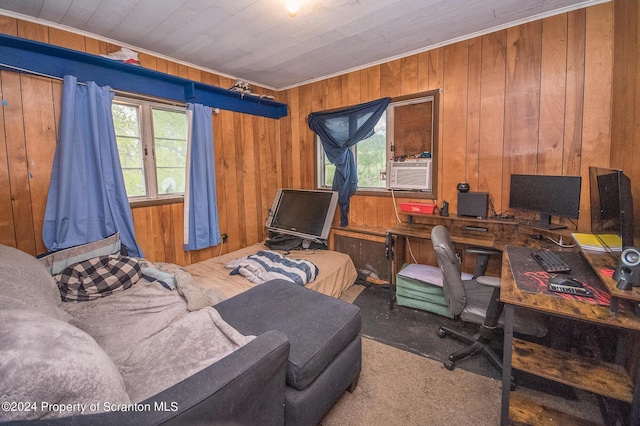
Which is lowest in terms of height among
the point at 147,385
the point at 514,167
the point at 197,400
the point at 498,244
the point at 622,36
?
the point at 147,385

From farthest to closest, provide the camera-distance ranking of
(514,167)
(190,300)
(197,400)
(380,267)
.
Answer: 1. (380,267)
2. (514,167)
3. (190,300)
4. (197,400)

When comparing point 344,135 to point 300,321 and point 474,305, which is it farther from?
point 300,321

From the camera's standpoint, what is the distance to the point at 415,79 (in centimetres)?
291

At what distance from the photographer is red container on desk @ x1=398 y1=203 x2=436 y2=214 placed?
2.80 metres

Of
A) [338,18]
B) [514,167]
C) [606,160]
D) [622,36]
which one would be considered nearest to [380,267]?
[514,167]

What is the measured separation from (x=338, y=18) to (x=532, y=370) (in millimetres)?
2519

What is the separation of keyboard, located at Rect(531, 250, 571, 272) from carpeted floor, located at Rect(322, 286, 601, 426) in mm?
769

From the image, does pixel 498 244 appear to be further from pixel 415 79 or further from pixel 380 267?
pixel 415 79

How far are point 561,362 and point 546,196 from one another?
4.34 feet

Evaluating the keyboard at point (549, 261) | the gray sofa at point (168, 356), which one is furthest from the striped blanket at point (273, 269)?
the keyboard at point (549, 261)

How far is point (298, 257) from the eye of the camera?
3146 millimetres

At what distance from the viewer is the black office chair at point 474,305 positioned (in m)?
1.66

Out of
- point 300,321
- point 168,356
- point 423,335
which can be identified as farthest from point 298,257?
point 168,356

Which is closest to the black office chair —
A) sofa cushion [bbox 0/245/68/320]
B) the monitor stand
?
the monitor stand
